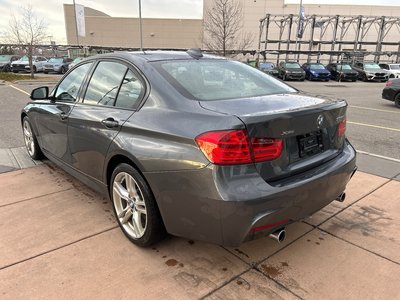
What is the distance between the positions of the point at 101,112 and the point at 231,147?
1.46 metres

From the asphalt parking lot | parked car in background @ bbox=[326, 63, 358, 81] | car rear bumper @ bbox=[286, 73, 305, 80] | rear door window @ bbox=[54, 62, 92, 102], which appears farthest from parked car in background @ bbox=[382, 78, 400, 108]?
parked car in background @ bbox=[326, 63, 358, 81]

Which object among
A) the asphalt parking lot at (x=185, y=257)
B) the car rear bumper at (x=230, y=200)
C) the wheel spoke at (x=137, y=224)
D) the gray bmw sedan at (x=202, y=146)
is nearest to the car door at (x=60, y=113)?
the gray bmw sedan at (x=202, y=146)

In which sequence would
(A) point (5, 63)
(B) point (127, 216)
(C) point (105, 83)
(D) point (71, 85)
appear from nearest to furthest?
(B) point (127, 216), (C) point (105, 83), (D) point (71, 85), (A) point (5, 63)

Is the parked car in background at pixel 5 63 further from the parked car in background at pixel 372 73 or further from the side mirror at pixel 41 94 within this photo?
the side mirror at pixel 41 94

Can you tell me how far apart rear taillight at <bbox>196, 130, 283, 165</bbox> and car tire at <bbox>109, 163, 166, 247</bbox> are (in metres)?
0.69

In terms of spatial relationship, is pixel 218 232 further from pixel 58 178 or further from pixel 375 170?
pixel 375 170

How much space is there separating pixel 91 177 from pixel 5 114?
275 inches

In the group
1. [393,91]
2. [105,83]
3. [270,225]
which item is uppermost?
[105,83]

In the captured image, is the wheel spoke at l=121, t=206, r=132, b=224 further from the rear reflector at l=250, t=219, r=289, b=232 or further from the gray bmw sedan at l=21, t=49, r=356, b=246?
the rear reflector at l=250, t=219, r=289, b=232

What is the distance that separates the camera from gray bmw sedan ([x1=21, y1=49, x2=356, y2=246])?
2186mm

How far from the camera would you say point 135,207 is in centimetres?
286

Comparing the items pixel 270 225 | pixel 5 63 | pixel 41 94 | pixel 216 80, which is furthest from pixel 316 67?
pixel 270 225

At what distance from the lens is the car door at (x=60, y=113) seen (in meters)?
3.66

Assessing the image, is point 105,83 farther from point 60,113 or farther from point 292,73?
point 292,73
